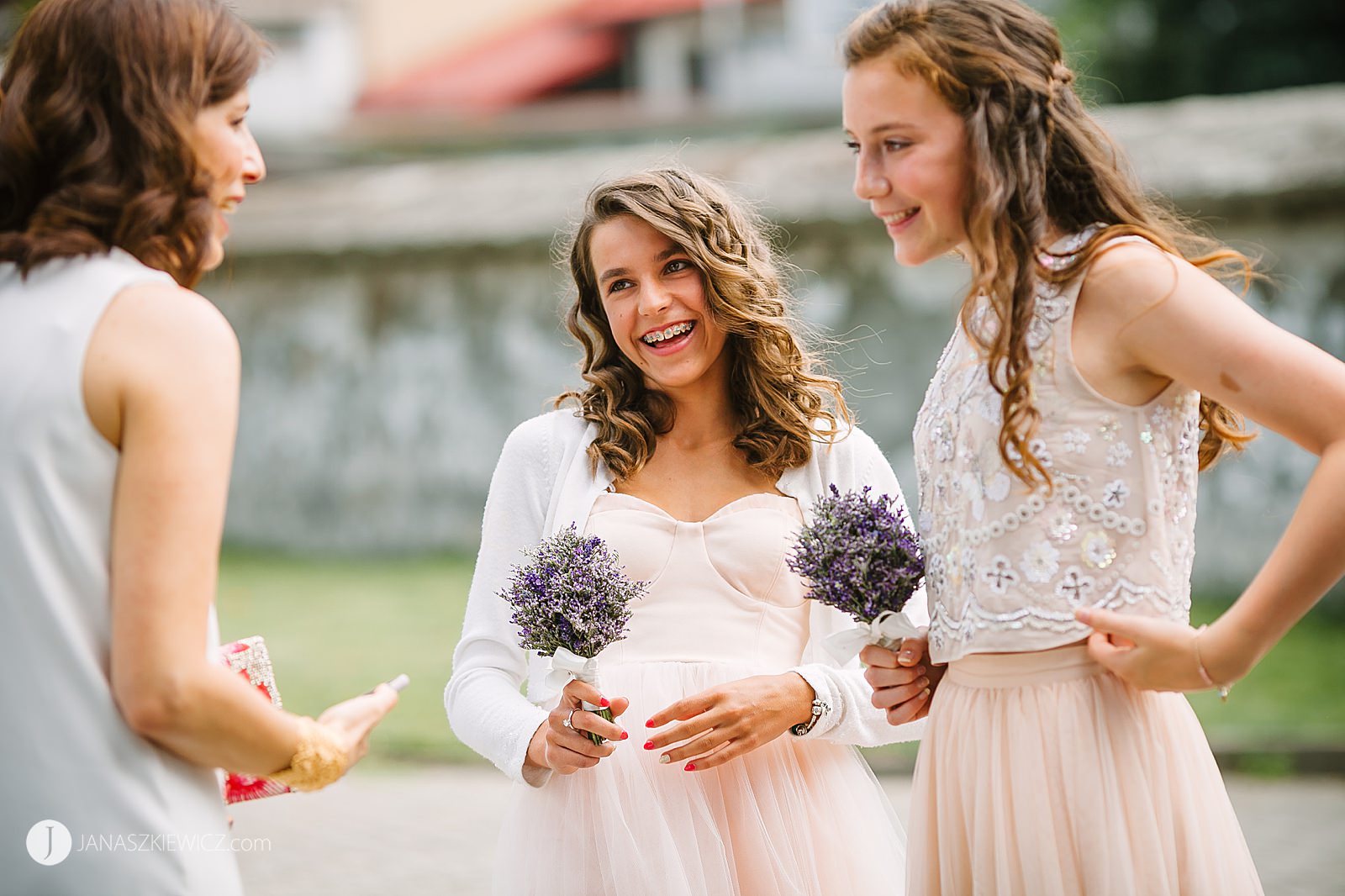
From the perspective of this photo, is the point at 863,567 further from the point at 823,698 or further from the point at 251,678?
the point at 251,678

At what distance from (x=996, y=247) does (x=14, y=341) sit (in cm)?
166

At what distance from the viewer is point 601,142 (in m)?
18.6

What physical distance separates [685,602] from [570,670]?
1.58ft

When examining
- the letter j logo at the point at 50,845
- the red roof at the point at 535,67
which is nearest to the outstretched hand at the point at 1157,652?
the letter j logo at the point at 50,845

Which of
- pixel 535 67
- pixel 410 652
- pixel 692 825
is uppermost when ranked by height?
pixel 535 67

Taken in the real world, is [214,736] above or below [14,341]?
below

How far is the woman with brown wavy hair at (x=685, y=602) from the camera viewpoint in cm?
306

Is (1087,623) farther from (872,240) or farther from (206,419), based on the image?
(872,240)

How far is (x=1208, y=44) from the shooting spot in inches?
798

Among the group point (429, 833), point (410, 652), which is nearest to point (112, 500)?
point (429, 833)

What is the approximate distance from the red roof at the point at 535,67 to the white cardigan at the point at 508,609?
29798 mm

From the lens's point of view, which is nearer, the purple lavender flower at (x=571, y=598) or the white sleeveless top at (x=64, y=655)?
the white sleeveless top at (x=64, y=655)

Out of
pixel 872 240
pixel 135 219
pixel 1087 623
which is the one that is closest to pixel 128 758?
pixel 135 219

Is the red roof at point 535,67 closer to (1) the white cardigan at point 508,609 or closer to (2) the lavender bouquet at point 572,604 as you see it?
(1) the white cardigan at point 508,609
